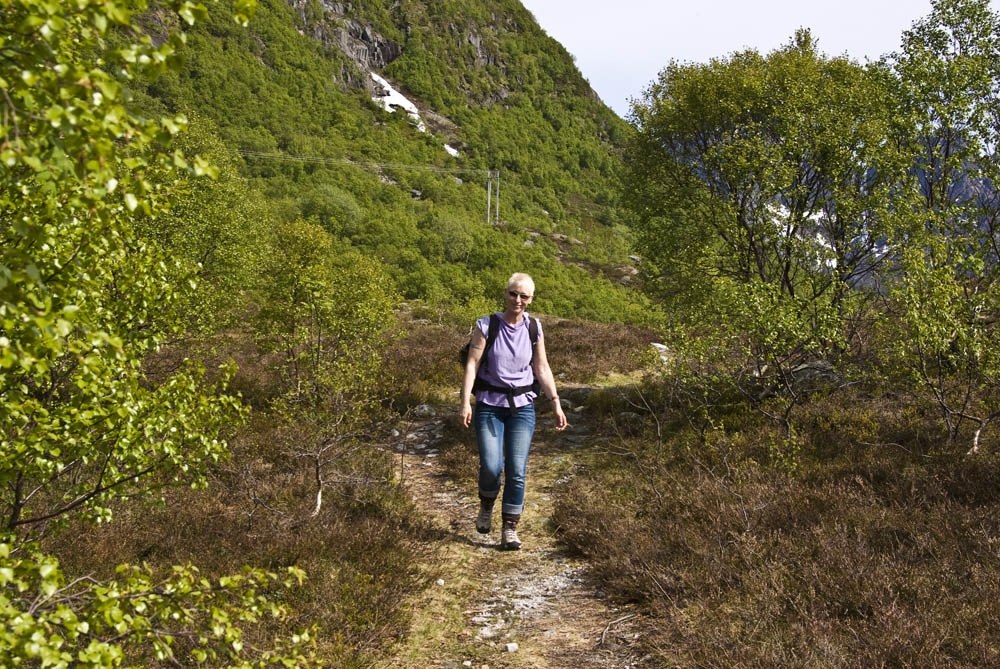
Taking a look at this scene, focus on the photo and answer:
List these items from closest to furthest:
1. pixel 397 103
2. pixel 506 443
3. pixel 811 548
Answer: pixel 811 548, pixel 506 443, pixel 397 103

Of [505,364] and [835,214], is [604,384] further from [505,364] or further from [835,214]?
[505,364]

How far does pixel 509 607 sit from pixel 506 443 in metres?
1.64

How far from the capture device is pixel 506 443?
21.2ft

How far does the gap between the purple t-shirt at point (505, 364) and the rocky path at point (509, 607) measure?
1752 mm

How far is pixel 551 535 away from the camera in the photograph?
23.8 ft

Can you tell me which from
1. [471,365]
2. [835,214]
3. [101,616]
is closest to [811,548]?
[471,365]

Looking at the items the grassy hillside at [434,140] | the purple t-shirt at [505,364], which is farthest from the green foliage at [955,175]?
the grassy hillside at [434,140]

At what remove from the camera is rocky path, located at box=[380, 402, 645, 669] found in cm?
471

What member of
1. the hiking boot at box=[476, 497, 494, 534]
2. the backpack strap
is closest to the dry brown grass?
the hiking boot at box=[476, 497, 494, 534]

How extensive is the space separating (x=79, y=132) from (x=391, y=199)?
90.0 meters

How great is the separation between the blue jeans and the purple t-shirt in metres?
0.12

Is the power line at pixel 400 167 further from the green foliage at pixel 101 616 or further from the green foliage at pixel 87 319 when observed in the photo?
the green foliage at pixel 101 616

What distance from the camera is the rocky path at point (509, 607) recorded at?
471 cm

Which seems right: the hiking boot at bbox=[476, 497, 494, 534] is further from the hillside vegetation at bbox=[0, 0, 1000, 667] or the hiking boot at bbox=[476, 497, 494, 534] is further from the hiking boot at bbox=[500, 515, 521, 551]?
the hillside vegetation at bbox=[0, 0, 1000, 667]
